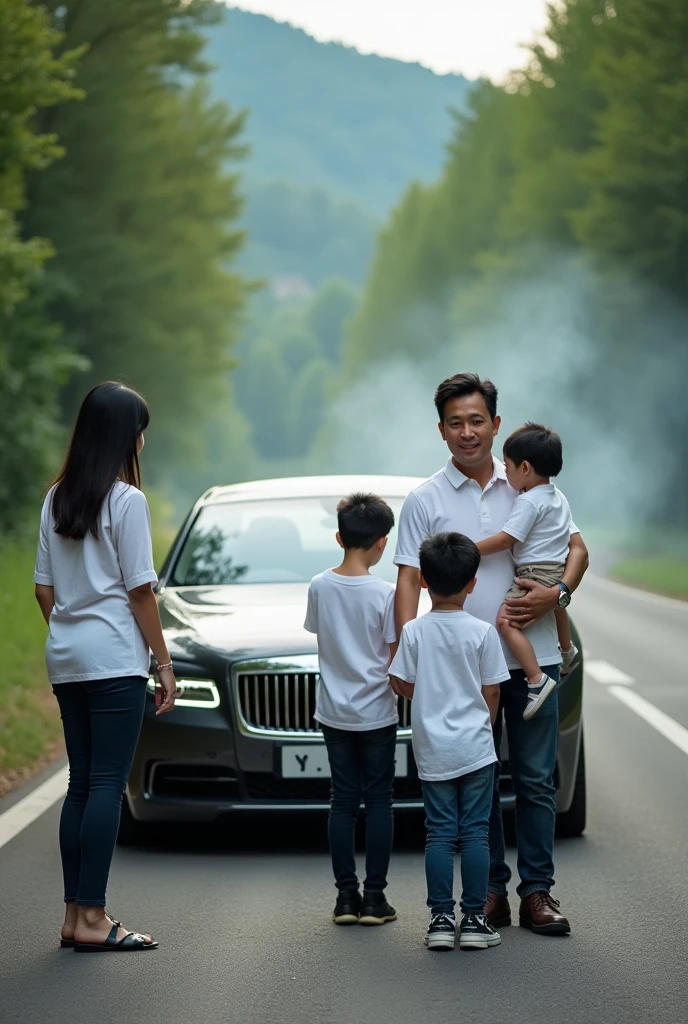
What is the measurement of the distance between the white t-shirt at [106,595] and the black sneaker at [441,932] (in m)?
1.25

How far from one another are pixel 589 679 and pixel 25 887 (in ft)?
27.1

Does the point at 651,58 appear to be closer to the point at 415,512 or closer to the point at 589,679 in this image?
the point at 589,679

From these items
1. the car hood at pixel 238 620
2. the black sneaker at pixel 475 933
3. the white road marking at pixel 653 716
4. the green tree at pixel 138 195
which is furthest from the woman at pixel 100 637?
the green tree at pixel 138 195

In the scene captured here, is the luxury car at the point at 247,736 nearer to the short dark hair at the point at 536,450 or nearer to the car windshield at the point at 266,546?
the car windshield at the point at 266,546

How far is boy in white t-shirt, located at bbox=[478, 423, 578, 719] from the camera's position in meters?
5.59

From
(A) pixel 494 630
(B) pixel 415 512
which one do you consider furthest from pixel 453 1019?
(B) pixel 415 512

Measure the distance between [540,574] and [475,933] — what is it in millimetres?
1198

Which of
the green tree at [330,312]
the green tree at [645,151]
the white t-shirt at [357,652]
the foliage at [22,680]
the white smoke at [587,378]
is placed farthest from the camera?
the green tree at [330,312]

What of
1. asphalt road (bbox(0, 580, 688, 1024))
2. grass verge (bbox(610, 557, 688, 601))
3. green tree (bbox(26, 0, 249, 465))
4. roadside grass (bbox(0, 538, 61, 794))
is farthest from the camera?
green tree (bbox(26, 0, 249, 465))

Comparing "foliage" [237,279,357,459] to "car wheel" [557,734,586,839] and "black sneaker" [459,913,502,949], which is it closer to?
"car wheel" [557,734,586,839]

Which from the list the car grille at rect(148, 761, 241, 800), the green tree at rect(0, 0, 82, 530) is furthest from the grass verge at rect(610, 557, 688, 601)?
the car grille at rect(148, 761, 241, 800)

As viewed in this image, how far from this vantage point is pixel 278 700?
6938 mm

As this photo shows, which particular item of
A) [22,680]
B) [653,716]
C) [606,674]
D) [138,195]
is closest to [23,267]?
[22,680]

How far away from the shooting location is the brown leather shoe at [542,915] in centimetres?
557
